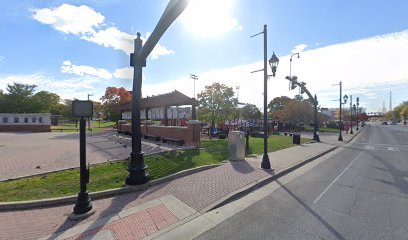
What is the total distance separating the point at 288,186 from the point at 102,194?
5.52m

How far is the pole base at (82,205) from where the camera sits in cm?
537

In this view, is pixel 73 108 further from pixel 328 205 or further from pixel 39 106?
pixel 39 106

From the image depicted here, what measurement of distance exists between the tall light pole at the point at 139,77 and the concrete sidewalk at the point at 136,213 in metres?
0.55

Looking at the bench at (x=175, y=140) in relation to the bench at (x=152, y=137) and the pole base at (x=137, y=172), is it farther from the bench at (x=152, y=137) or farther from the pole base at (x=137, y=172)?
the pole base at (x=137, y=172)

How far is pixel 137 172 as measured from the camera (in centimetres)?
723

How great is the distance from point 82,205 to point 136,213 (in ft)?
3.83

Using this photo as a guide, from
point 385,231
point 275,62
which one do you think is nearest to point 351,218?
point 385,231

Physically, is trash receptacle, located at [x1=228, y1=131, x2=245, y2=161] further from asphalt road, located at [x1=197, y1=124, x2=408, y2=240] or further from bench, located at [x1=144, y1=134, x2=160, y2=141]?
bench, located at [x1=144, y1=134, x2=160, y2=141]

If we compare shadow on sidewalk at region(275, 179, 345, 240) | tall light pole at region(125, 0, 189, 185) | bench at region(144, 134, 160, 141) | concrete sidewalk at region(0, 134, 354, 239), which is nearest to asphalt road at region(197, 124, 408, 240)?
shadow on sidewalk at region(275, 179, 345, 240)

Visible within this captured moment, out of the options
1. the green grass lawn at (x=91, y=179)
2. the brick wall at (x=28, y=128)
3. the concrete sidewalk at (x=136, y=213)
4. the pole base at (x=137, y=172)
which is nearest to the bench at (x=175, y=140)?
the green grass lawn at (x=91, y=179)

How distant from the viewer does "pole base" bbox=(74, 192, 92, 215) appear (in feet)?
17.6

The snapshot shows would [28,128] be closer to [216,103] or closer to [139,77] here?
[216,103]

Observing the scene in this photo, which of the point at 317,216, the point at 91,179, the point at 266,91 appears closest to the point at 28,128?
the point at 91,179

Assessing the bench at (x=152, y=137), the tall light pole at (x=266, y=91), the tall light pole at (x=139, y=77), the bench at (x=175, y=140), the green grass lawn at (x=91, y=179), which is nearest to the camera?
the tall light pole at (x=139, y=77)
